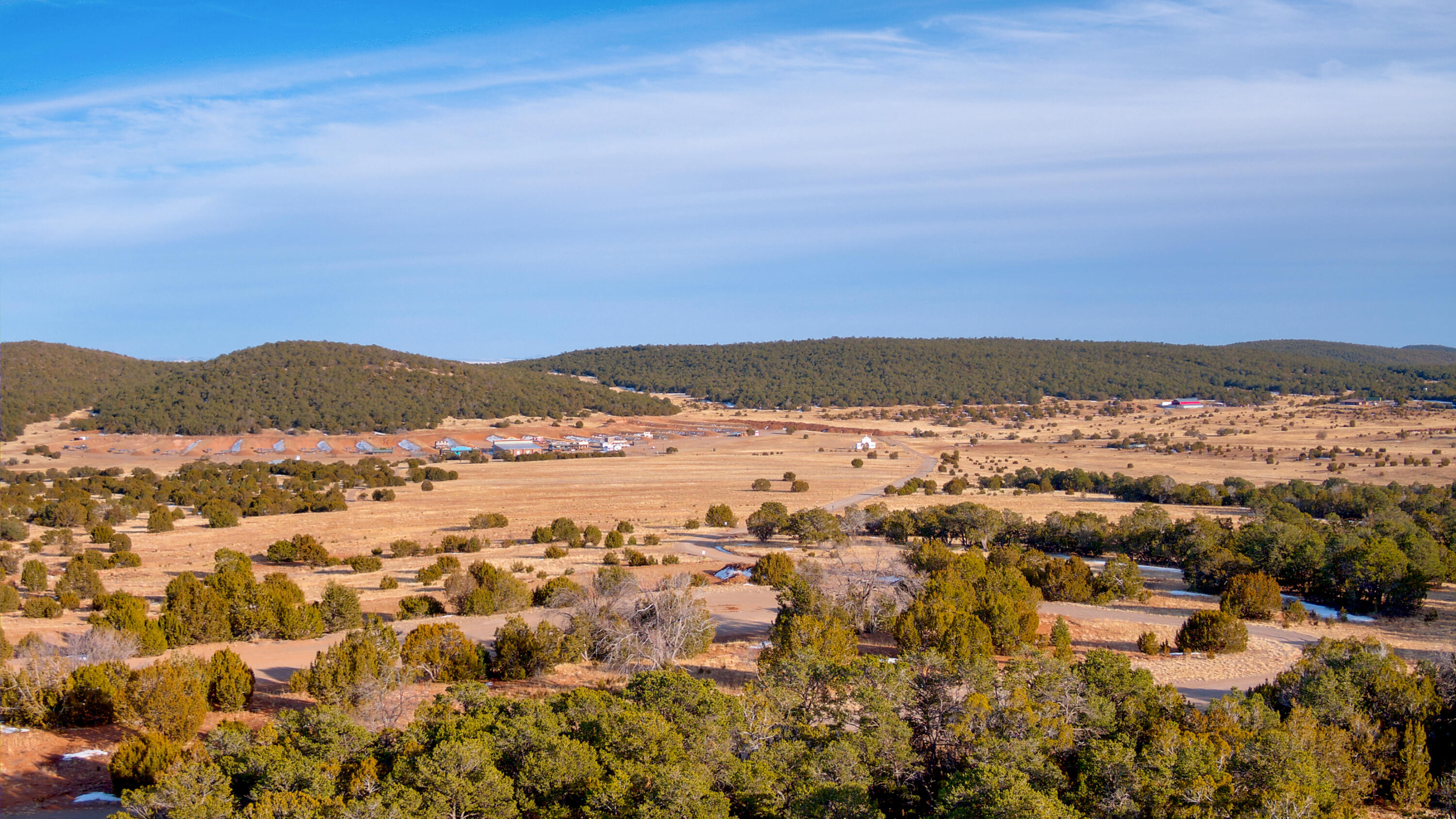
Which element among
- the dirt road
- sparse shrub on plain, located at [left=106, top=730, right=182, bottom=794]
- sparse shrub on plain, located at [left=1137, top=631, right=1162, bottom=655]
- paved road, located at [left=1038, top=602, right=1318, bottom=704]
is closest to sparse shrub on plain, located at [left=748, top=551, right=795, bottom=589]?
the dirt road

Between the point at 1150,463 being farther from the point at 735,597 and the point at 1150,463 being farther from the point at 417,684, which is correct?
the point at 417,684

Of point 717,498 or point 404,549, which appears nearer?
point 404,549

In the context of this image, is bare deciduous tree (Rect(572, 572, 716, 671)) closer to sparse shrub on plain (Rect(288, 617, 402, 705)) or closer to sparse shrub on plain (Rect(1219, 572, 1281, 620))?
sparse shrub on plain (Rect(288, 617, 402, 705))

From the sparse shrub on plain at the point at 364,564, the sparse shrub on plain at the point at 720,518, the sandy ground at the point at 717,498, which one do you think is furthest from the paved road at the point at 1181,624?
the sparse shrub on plain at the point at 364,564

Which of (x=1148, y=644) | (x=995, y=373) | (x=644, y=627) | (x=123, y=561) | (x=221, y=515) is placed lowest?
(x=123, y=561)

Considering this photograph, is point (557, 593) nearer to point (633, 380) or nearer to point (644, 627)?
point (644, 627)

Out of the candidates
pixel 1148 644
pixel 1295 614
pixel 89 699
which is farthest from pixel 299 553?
pixel 1295 614

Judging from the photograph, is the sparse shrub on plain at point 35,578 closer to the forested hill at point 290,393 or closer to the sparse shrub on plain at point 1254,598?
the sparse shrub on plain at point 1254,598

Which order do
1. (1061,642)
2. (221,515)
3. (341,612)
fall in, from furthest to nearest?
(221,515)
(341,612)
(1061,642)
